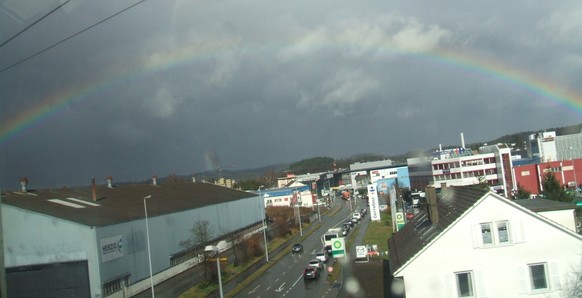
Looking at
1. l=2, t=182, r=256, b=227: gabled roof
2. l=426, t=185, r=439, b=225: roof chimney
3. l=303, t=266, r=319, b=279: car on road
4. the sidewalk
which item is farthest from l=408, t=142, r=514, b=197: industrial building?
l=426, t=185, r=439, b=225: roof chimney

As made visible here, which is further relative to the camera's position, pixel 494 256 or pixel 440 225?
pixel 440 225

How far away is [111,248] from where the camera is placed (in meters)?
25.9

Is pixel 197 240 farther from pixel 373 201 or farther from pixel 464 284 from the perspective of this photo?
pixel 464 284

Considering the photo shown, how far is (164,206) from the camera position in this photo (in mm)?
37594

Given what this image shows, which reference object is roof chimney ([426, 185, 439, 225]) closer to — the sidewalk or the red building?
the sidewalk

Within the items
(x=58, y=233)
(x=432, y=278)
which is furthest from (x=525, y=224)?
(x=58, y=233)

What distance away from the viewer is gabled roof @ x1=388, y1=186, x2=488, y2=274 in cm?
1352

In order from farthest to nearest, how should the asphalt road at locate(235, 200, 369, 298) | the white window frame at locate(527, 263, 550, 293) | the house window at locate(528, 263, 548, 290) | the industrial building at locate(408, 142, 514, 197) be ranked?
the industrial building at locate(408, 142, 514, 197) → the asphalt road at locate(235, 200, 369, 298) → the house window at locate(528, 263, 548, 290) → the white window frame at locate(527, 263, 550, 293)

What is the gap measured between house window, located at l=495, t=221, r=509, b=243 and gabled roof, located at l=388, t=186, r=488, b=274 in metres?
0.83

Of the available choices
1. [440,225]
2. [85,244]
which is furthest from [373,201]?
[440,225]

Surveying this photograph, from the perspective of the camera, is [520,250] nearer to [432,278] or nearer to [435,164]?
[432,278]

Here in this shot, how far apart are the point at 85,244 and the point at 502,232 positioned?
19.2m

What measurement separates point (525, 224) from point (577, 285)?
174 cm

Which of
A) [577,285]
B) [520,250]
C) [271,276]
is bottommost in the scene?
[271,276]
